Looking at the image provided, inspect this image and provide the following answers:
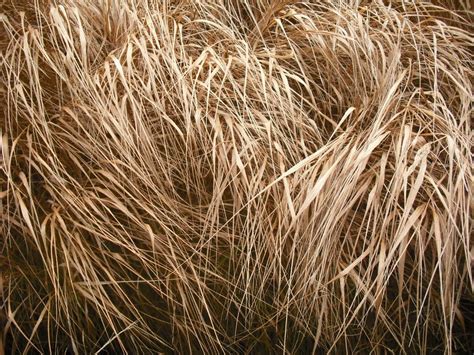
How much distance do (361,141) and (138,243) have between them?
533 mm

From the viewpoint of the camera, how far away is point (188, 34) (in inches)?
72.9

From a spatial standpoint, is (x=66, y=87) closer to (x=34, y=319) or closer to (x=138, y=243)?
(x=138, y=243)

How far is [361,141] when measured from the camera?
144cm

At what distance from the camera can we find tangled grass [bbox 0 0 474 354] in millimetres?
1350

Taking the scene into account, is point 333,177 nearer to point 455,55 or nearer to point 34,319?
point 455,55

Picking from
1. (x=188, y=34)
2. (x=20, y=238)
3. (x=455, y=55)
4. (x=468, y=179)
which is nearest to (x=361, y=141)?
(x=468, y=179)

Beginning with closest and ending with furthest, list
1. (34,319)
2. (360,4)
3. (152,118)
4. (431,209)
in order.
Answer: (431,209) < (34,319) < (152,118) < (360,4)

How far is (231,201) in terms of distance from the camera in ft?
5.18

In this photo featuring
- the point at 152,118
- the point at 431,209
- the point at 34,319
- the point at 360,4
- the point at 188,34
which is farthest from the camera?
the point at 360,4

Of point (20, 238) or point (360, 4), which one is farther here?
point (360, 4)

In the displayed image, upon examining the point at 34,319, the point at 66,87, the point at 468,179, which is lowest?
the point at 34,319

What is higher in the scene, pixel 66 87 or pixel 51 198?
pixel 66 87

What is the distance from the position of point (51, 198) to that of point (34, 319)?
0.27m

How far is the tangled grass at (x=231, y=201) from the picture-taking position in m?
1.35
